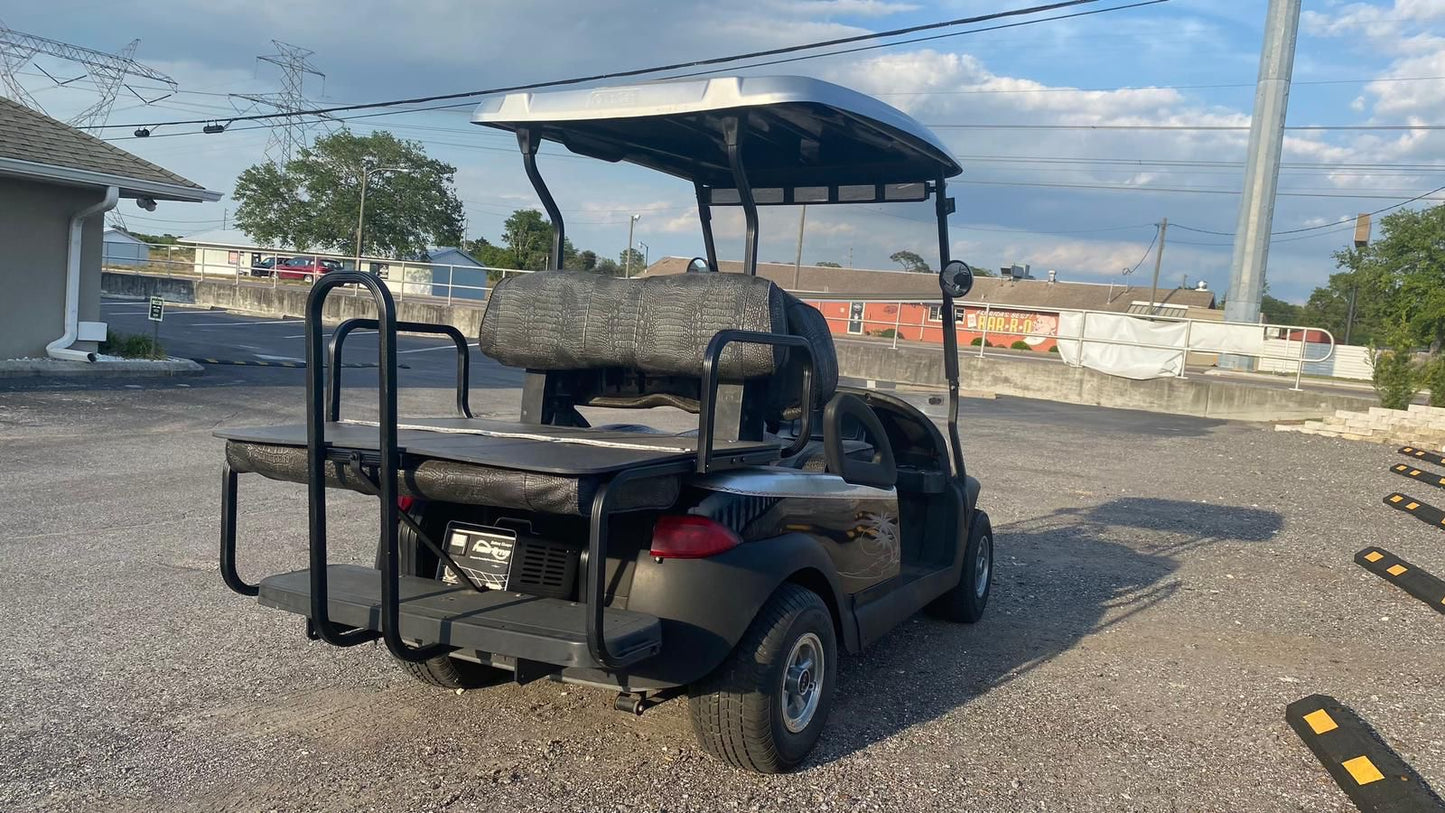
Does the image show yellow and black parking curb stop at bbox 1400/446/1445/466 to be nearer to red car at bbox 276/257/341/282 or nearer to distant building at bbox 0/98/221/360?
distant building at bbox 0/98/221/360

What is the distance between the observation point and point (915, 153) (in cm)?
504

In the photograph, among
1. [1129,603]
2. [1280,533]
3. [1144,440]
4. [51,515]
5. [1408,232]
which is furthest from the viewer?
[1408,232]

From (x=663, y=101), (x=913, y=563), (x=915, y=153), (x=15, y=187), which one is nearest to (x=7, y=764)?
(x=663, y=101)

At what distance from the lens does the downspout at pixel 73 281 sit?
15.6 metres

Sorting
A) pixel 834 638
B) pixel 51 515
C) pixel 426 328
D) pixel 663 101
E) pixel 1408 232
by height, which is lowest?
pixel 51 515

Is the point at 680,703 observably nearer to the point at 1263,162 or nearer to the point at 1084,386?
the point at 1084,386

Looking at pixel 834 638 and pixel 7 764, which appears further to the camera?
pixel 834 638

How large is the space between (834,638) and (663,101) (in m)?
2.14

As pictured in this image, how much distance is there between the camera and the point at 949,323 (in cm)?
572

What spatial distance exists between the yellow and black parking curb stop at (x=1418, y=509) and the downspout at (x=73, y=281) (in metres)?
16.8

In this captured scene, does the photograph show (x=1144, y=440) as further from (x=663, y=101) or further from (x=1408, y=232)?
(x=1408, y=232)

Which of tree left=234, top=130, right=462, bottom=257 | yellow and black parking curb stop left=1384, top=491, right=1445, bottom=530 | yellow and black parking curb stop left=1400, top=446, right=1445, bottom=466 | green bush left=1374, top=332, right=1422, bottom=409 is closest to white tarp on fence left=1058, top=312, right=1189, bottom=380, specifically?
green bush left=1374, top=332, right=1422, bottom=409

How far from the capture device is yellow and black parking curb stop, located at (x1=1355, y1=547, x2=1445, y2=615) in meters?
6.62

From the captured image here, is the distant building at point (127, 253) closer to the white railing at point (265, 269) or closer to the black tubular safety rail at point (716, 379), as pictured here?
the white railing at point (265, 269)
